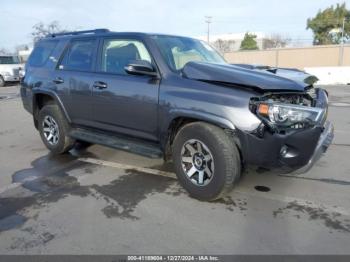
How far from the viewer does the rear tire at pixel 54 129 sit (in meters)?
5.64

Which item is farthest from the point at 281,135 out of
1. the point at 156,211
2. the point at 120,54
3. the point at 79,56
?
the point at 79,56

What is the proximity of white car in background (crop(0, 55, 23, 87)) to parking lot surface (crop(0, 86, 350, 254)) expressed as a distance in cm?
1849

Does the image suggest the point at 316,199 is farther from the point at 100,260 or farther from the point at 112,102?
the point at 112,102

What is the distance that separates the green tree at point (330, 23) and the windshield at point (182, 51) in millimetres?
51366

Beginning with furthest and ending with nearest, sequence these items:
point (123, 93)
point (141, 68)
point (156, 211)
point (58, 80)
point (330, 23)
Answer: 1. point (330, 23)
2. point (58, 80)
3. point (123, 93)
4. point (141, 68)
5. point (156, 211)

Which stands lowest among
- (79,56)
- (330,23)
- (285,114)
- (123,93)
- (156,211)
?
(156,211)

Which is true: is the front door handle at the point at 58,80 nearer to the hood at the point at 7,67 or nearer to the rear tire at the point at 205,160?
the rear tire at the point at 205,160

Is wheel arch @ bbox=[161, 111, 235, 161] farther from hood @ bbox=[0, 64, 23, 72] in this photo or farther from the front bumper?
hood @ bbox=[0, 64, 23, 72]

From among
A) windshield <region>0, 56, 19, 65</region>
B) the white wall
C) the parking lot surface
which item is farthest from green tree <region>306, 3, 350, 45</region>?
the parking lot surface

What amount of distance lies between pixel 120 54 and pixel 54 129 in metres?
1.96

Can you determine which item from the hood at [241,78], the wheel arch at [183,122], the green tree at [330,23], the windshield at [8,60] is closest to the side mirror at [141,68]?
the hood at [241,78]

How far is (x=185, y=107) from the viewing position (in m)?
3.88

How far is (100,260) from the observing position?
2.92 metres

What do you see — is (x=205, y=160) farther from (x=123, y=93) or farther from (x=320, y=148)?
(x=123, y=93)
